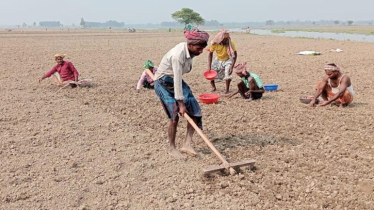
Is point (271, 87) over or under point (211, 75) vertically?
under

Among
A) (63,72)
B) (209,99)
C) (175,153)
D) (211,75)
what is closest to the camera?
(175,153)

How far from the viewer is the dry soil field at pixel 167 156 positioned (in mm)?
3777

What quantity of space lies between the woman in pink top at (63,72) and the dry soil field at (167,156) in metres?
0.81

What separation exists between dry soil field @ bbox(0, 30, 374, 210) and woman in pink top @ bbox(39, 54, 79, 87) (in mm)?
810

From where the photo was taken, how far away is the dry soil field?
149 inches

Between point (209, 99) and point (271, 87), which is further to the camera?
point (271, 87)

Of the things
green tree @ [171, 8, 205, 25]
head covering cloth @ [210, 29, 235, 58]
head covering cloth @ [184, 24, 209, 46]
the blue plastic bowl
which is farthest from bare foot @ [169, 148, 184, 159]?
green tree @ [171, 8, 205, 25]

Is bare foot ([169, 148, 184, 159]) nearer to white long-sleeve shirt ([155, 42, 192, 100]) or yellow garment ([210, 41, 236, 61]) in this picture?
white long-sleeve shirt ([155, 42, 192, 100])

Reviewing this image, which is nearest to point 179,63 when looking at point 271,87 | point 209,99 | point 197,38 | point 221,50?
point 197,38

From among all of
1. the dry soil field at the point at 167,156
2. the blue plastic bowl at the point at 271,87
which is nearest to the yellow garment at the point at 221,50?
the dry soil field at the point at 167,156

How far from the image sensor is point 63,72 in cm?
928

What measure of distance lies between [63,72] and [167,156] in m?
5.41

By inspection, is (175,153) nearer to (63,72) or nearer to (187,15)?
(63,72)

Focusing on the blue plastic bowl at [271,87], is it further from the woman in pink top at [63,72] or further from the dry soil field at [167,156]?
the woman in pink top at [63,72]
